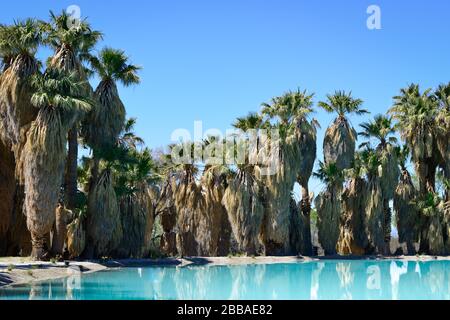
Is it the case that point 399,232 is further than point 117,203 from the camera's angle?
Yes

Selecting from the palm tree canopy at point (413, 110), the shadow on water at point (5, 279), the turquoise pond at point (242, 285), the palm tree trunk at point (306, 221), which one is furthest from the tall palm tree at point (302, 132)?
the shadow on water at point (5, 279)

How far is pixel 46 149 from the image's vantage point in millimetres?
26078

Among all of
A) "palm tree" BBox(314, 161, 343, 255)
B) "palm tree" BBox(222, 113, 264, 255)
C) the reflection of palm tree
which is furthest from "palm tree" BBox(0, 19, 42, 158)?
"palm tree" BBox(314, 161, 343, 255)

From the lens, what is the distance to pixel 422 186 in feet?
138

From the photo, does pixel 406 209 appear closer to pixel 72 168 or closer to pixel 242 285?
pixel 72 168

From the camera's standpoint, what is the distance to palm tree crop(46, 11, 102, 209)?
97.0ft

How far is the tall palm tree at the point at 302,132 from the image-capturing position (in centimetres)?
3906

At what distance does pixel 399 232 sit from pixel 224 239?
12332mm

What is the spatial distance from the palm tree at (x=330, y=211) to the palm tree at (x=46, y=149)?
18.9 meters

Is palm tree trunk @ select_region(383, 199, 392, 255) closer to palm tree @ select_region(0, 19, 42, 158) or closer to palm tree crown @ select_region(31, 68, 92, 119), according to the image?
palm tree crown @ select_region(31, 68, 92, 119)

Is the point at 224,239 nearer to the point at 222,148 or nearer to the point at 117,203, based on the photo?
the point at 222,148

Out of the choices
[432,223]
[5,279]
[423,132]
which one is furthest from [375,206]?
[5,279]
